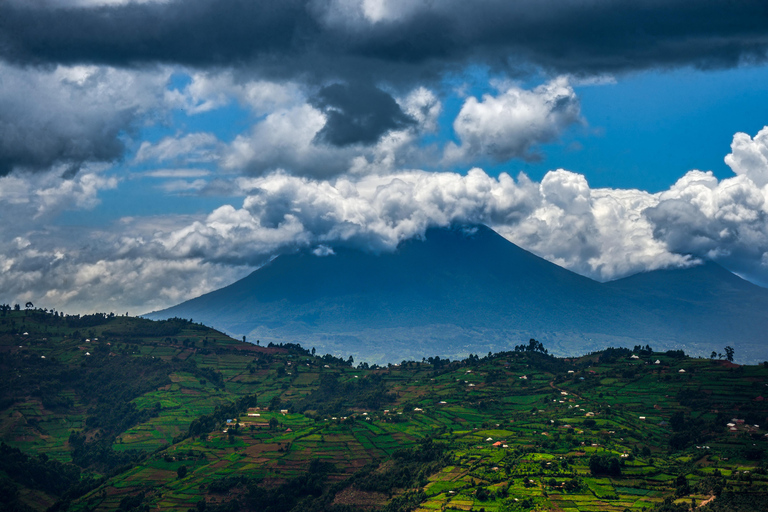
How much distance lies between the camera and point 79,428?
12738 centimetres

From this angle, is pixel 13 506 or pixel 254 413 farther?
pixel 254 413

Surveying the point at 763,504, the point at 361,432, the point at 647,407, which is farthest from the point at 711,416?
the point at 361,432

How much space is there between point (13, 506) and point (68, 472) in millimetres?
14944

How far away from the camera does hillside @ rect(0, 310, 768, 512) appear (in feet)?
246

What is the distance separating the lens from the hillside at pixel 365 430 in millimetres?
74875

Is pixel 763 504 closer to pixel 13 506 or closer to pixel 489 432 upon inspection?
pixel 489 432

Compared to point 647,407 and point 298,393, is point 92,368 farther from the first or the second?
point 647,407

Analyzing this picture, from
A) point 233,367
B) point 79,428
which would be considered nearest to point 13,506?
→ point 79,428

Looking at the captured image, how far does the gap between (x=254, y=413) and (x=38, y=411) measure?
138 feet

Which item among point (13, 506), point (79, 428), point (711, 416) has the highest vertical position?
point (711, 416)

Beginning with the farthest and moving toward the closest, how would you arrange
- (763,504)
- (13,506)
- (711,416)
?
(711,416) → (13,506) → (763,504)

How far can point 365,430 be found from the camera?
10906 centimetres

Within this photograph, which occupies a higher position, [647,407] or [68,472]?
[647,407]

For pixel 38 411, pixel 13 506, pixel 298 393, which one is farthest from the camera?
pixel 298 393
